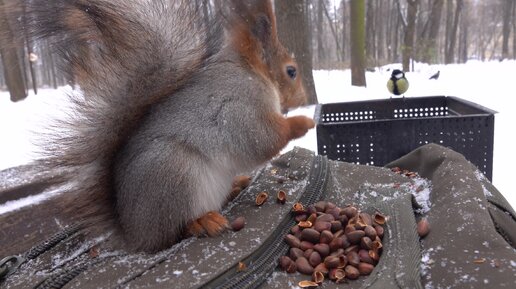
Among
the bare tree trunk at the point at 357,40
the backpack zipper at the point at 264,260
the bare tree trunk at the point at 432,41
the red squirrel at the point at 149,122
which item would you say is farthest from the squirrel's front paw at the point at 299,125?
the bare tree trunk at the point at 432,41

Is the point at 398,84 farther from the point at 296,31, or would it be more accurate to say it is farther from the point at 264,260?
the point at 296,31

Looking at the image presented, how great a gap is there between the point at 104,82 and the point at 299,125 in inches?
22.4

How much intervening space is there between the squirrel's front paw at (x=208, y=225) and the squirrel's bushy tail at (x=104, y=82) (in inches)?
8.8

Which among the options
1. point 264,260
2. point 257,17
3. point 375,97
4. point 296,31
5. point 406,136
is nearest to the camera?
point 264,260

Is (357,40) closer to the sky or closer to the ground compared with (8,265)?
closer to the sky

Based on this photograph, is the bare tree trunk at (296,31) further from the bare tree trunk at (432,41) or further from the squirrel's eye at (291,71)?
the bare tree trunk at (432,41)

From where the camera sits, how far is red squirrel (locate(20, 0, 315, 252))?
1101 millimetres

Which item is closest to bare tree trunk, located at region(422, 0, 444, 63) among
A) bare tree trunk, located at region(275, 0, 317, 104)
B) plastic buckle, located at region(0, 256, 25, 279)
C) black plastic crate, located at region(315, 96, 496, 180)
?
bare tree trunk, located at region(275, 0, 317, 104)

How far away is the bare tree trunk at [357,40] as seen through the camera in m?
6.29

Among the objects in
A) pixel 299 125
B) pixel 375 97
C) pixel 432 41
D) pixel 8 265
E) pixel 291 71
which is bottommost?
pixel 375 97

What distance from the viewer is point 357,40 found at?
266 inches

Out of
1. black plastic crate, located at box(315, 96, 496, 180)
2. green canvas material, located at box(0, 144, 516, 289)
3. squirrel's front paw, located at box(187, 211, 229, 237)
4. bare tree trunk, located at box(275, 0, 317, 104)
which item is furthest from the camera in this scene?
bare tree trunk, located at box(275, 0, 317, 104)

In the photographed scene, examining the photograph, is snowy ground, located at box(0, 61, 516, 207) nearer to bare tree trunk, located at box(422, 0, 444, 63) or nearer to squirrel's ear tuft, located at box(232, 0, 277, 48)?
squirrel's ear tuft, located at box(232, 0, 277, 48)

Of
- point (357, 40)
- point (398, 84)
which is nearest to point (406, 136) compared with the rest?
point (398, 84)
